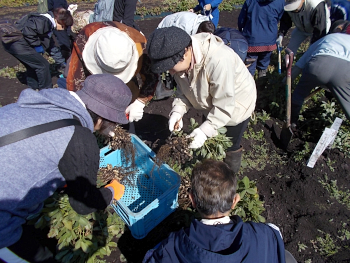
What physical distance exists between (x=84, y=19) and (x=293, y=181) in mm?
3731

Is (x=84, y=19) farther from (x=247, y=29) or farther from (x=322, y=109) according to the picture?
(x=322, y=109)

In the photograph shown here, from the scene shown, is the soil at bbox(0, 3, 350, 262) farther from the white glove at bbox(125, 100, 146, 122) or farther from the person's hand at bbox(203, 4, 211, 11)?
the person's hand at bbox(203, 4, 211, 11)

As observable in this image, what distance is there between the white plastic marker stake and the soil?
12 cm

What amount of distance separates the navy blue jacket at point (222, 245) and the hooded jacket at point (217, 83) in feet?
2.72

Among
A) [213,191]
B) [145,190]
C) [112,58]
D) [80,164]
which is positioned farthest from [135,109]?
[213,191]

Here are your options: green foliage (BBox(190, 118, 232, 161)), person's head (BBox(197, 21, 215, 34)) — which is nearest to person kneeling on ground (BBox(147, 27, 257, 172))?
green foliage (BBox(190, 118, 232, 161))

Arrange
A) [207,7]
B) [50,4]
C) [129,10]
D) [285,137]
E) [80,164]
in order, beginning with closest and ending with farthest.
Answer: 1. [80,164]
2. [285,137]
3. [129,10]
4. [207,7]
5. [50,4]

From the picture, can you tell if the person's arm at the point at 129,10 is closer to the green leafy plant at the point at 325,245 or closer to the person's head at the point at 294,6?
the person's head at the point at 294,6

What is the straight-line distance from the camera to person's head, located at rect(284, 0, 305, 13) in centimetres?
336

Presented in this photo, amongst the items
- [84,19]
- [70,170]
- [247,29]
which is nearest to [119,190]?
[70,170]

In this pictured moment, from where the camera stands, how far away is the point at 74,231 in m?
1.93

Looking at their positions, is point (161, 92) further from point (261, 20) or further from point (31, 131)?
point (31, 131)

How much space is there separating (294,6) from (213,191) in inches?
130

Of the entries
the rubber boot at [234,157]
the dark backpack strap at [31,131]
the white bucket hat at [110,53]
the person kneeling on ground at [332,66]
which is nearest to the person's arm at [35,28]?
the white bucket hat at [110,53]
